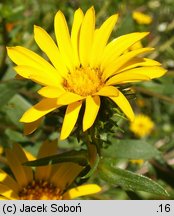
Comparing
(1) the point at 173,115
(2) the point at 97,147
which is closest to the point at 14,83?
(2) the point at 97,147

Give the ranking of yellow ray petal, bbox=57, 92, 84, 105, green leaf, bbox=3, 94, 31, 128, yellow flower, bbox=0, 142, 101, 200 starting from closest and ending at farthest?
1. yellow ray petal, bbox=57, 92, 84, 105
2. yellow flower, bbox=0, 142, 101, 200
3. green leaf, bbox=3, 94, 31, 128

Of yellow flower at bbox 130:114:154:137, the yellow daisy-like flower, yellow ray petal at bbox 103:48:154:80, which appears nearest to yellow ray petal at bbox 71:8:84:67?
the yellow daisy-like flower

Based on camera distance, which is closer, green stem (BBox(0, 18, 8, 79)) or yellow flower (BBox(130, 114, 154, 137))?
green stem (BBox(0, 18, 8, 79))

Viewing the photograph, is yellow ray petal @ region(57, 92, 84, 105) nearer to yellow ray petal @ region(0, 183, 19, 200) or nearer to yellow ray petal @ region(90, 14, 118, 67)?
yellow ray petal @ region(90, 14, 118, 67)

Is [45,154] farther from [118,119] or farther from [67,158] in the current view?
[118,119]

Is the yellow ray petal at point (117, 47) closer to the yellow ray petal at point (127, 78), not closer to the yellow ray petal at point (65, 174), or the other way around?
the yellow ray petal at point (127, 78)
